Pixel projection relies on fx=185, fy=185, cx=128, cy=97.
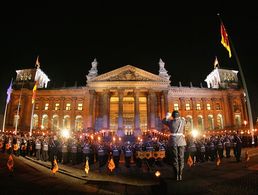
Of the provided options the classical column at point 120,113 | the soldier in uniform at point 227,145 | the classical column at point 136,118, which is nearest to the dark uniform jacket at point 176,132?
the soldier in uniform at point 227,145

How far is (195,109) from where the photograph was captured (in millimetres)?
55188

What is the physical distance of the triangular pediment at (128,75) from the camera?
159 ft

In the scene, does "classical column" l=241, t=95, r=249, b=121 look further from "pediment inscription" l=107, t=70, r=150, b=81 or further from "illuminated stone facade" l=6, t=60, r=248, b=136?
"pediment inscription" l=107, t=70, r=150, b=81

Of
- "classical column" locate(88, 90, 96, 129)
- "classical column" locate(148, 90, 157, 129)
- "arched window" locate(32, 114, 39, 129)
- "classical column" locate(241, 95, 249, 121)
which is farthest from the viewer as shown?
"classical column" locate(241, 95, 249, 121)

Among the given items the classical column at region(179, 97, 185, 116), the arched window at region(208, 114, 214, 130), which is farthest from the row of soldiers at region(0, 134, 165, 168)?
the arched window at region(208, 114, 214, 130)

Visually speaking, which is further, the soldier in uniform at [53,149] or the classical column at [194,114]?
the classical column at [194,114]

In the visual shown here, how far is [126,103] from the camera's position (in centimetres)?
5391

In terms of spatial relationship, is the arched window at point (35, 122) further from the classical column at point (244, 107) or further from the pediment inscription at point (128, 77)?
the classical column at point (244, 107)

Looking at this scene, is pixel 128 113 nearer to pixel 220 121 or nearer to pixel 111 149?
pixel 220 121

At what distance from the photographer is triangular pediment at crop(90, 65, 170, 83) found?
48.3 meters

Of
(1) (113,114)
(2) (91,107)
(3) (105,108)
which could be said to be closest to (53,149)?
(2) (91,107)

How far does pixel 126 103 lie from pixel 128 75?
9.05 meters

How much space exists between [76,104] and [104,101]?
11.5 meters

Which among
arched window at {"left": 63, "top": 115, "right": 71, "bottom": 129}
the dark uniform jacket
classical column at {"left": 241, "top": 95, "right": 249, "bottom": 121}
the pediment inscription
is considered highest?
the pediment inscription
